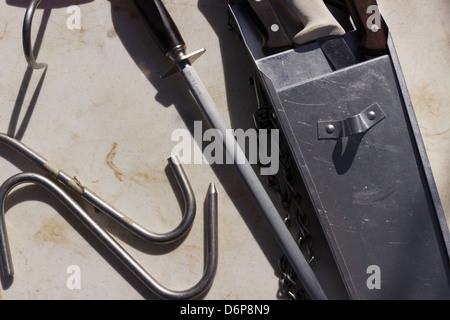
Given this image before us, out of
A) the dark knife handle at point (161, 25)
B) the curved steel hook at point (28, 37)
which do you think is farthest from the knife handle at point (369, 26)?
the curved steel hook at point (28, 37)

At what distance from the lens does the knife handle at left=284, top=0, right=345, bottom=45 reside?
0.82 m

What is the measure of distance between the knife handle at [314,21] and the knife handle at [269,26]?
2cm

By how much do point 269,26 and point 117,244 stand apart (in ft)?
1.48

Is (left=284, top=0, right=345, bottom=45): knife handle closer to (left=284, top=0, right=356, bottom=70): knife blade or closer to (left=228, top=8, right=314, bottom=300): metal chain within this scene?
(left=284, top=0, right=356, bottom=70): knife blade

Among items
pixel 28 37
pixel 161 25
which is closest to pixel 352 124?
pixel 161 25

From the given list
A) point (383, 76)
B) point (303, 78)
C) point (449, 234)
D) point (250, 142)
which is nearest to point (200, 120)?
point (250, 142)

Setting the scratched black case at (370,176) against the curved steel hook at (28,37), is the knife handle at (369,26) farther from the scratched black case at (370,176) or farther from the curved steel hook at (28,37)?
the curved steel hook at (28,37)

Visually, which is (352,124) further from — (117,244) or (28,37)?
(28,37)

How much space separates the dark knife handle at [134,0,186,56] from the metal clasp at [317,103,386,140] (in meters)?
0.28

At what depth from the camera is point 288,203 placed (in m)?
0.89

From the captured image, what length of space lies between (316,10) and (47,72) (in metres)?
0.50

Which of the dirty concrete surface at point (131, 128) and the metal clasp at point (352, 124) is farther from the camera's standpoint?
the dirty concrete surface at point (131, 128)

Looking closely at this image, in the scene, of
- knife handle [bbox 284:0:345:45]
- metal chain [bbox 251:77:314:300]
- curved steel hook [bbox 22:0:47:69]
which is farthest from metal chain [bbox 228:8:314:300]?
curved steel hook [bbox 22:0:47:69]

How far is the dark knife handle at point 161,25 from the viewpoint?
2.85 ft
